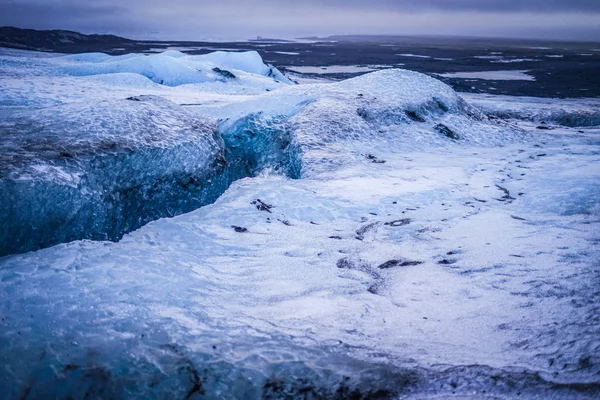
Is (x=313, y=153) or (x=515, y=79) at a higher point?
(x=515, y=79)

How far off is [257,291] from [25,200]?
2.33m

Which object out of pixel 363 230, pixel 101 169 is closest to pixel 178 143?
pixel 101 169

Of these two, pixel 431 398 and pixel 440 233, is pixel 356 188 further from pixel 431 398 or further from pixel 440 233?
pixel 431 398

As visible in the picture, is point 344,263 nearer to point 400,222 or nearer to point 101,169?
point 400,222

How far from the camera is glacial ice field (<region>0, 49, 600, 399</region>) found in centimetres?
246

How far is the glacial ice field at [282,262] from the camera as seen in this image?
8.09ft

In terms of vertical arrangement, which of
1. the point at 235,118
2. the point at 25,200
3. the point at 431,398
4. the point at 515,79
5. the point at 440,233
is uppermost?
the point at 515,79

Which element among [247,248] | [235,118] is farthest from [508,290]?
[235,118]

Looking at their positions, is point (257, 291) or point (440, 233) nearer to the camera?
point (257, 291)

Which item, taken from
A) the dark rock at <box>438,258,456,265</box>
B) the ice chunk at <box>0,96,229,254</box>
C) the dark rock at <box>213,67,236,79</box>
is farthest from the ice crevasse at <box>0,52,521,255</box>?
the dark rock at <box>213,67,236,79</box>

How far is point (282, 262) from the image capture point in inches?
154

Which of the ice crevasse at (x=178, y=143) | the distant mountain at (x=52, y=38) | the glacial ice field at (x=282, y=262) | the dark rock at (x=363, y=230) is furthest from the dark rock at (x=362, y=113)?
the distant mountain at (x=52, y=38)

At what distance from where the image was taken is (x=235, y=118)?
7.66 m

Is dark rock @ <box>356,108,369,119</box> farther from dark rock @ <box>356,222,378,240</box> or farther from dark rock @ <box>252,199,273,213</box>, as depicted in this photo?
dark rock @ <box>356,222,378,240</box>
